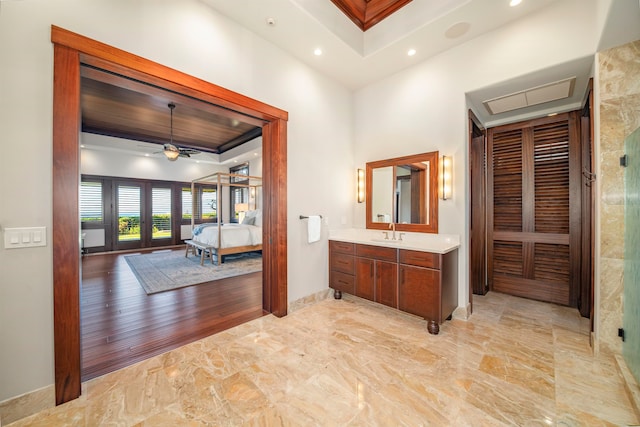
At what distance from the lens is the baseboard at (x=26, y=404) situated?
1.56 meters

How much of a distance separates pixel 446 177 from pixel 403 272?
1.27m

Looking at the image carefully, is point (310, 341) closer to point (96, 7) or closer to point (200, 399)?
point (200, 399)

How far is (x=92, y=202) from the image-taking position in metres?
7.48

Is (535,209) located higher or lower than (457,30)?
lower

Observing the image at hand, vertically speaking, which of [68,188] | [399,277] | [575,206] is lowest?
[399,277]

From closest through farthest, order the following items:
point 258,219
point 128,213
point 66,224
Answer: point 66,224
point 258,219
point 128,213

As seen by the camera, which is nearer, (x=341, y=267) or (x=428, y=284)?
(x=428, y=284)

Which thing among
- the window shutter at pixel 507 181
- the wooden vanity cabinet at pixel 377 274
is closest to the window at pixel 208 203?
the wooden vanity cabinet at pixel 377 274

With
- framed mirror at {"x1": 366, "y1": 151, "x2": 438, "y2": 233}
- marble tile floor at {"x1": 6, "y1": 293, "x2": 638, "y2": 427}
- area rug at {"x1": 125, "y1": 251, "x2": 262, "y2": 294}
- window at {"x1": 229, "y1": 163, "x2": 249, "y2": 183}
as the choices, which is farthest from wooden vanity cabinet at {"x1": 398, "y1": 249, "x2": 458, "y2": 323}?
window at {"x1": 229, "y1": 163, "x2": 249, "y2": 183}

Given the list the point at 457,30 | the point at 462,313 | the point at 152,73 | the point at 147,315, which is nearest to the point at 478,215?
the point at 462,313

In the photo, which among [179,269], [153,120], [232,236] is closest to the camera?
[179,269]

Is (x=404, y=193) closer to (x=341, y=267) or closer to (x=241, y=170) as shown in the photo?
(x=341, y=267)

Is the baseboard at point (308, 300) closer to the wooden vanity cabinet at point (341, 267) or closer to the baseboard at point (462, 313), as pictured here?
the wooden vanity cabinet at point (341, 267)

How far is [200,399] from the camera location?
5.82ft
